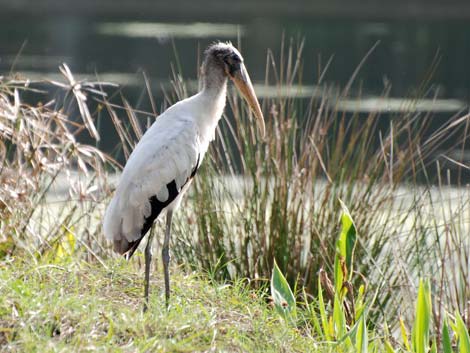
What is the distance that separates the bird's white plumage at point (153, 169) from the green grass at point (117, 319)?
0.69ft

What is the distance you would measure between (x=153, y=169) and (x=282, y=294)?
2.08ft

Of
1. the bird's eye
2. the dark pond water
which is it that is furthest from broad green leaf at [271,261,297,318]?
the dark pond water

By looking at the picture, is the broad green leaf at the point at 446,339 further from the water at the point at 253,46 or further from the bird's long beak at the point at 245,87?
the water at the point at 253,46

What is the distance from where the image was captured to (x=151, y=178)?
3660mm

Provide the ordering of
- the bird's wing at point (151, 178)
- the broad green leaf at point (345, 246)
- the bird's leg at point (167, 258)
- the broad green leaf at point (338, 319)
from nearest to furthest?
the broad green leaf at point (338, 319)
the broad green leaf at point (345, 246)
the bird's leg at point (167, 258)
the bird's wing at point (151, 178)

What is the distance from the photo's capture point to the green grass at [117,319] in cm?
278

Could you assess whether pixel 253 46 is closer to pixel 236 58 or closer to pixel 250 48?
pixel 250 48

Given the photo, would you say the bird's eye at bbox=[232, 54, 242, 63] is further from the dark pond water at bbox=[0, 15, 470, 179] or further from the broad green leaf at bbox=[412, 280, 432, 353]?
the dark pond water at bbox=[0, 15, 470, 179]

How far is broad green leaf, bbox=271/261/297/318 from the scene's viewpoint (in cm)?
340

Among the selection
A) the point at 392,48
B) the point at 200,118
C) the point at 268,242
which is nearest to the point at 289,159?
the point at 268,242

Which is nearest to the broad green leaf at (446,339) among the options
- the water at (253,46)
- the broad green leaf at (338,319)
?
the broad green leaf at (338,319)

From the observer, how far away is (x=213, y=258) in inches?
175

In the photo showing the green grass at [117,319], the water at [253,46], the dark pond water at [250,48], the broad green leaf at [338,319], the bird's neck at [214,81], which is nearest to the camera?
the green grass at [117,319]

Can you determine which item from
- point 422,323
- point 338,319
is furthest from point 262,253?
point 422,323
